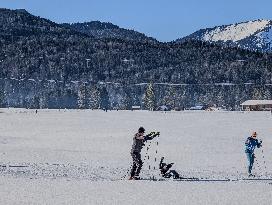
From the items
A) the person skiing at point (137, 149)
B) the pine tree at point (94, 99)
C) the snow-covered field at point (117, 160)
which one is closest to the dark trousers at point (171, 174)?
the snow-covered field at point (117, 160)

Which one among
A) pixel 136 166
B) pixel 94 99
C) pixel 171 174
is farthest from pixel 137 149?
pixel 94 99

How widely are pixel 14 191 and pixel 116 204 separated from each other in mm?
2716

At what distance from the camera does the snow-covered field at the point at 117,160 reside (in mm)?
14055

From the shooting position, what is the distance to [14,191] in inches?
556

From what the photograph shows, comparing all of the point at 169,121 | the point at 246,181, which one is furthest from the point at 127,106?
the point at 246,181

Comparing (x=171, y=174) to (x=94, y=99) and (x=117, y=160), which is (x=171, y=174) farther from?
(x=94, y=99)

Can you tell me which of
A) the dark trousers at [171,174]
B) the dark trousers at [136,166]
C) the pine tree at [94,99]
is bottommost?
the dark trousers at [171,174]

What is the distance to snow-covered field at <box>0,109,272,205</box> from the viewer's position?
46.1 ft

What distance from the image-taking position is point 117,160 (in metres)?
27.2

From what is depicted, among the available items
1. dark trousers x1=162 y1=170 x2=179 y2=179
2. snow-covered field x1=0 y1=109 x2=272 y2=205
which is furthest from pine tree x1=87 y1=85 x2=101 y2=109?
dark trousers x1=162 y1=170 x2=179 y2=179

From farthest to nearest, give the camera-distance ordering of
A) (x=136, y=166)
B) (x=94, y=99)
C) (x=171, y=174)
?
(x=94, y=99) < (x=171, y=174) < (x=136, y=166)

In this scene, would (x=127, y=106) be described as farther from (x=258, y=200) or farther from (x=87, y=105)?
(x=258, y=200)

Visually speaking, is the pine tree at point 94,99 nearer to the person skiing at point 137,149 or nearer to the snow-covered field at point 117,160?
the snow-covered field at point 117,160

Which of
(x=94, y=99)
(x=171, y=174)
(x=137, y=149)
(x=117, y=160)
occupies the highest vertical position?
(x=94, y=99)
